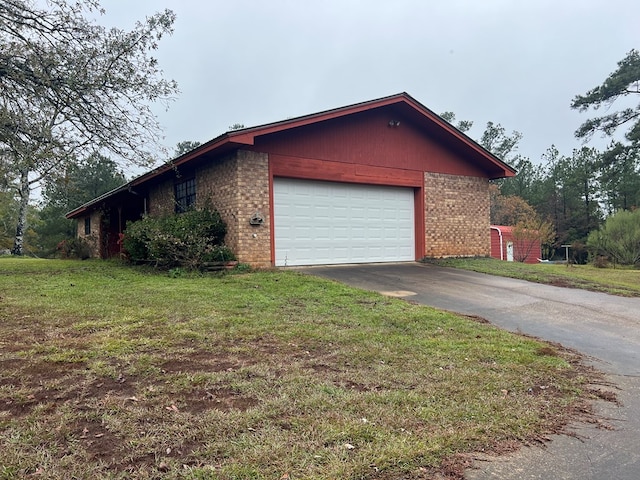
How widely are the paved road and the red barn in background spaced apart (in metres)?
13.0

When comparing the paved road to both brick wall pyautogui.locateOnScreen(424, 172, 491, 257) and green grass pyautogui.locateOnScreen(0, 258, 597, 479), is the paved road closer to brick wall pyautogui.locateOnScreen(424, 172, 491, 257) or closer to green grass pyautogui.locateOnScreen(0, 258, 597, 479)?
green grass pyautogui.locateOnScreen(0, 258, 597, 479)

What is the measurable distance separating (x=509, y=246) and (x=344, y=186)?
1542cm

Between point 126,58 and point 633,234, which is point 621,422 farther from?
point 633,234

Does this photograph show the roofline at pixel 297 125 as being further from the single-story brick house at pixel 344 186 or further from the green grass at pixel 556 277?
the green grass at pixel 556 277

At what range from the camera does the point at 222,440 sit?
2.60 meters

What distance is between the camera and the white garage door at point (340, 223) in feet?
37.7

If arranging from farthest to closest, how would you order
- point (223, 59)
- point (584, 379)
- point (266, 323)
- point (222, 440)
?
1. point (223, 59)
2. point (266, 323)
3. point (584, 379)
4. point (222, 440)

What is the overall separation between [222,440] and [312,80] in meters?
27.9

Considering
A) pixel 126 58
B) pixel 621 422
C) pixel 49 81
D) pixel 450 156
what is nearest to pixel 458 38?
pixel 450 156

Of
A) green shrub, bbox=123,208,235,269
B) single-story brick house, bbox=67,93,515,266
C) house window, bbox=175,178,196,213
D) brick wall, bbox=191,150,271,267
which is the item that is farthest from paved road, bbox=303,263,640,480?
house window, bbox=175,178,196,213

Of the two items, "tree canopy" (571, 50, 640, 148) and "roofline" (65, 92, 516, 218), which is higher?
"tree canopy" (571, 50, 640, 148)

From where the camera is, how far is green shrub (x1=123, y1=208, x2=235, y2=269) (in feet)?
Result: 33.6

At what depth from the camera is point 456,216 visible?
14.4 metres

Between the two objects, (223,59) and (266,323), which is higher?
(223,59)
